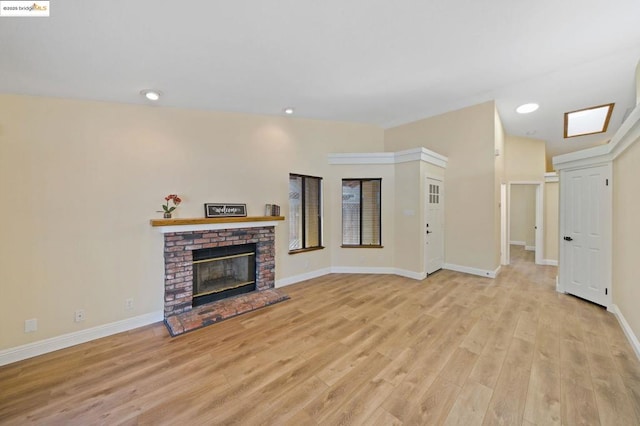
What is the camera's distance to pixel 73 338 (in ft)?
8.48

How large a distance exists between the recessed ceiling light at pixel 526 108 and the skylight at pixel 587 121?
0.88 m

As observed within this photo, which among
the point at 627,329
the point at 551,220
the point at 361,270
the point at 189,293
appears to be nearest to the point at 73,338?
the point at 189,293

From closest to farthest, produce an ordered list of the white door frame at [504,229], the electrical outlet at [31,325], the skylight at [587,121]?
the electrical outlet at [31,325]
the skylight at [587,121]
the white door frame at [504,229]

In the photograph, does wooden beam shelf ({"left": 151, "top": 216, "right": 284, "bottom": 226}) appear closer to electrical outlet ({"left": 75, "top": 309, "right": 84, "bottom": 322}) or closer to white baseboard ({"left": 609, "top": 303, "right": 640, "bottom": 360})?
electrical outlet ({"left": 75, "top": 309, "right": 84, "bottom": 322})

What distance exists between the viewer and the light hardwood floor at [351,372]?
167cm

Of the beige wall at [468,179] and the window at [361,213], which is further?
the window at [361,213]

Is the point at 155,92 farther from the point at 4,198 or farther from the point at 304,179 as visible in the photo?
the point at 304,179

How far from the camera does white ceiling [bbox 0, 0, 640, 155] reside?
1.93 metres

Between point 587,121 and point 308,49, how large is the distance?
6876 mm

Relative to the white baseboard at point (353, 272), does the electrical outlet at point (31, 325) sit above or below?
above

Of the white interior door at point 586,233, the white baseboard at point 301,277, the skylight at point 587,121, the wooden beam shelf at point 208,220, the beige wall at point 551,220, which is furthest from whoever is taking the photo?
the beige wall at point 551,220

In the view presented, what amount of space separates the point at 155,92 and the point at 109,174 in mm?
1105

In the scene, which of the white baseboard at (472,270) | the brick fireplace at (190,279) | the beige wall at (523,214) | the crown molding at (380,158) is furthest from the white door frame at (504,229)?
the brick fireplace at (190,279)

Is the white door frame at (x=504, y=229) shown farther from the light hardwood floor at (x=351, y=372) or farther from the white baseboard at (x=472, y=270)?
the light hardwood floor at (x=351, y=372)
